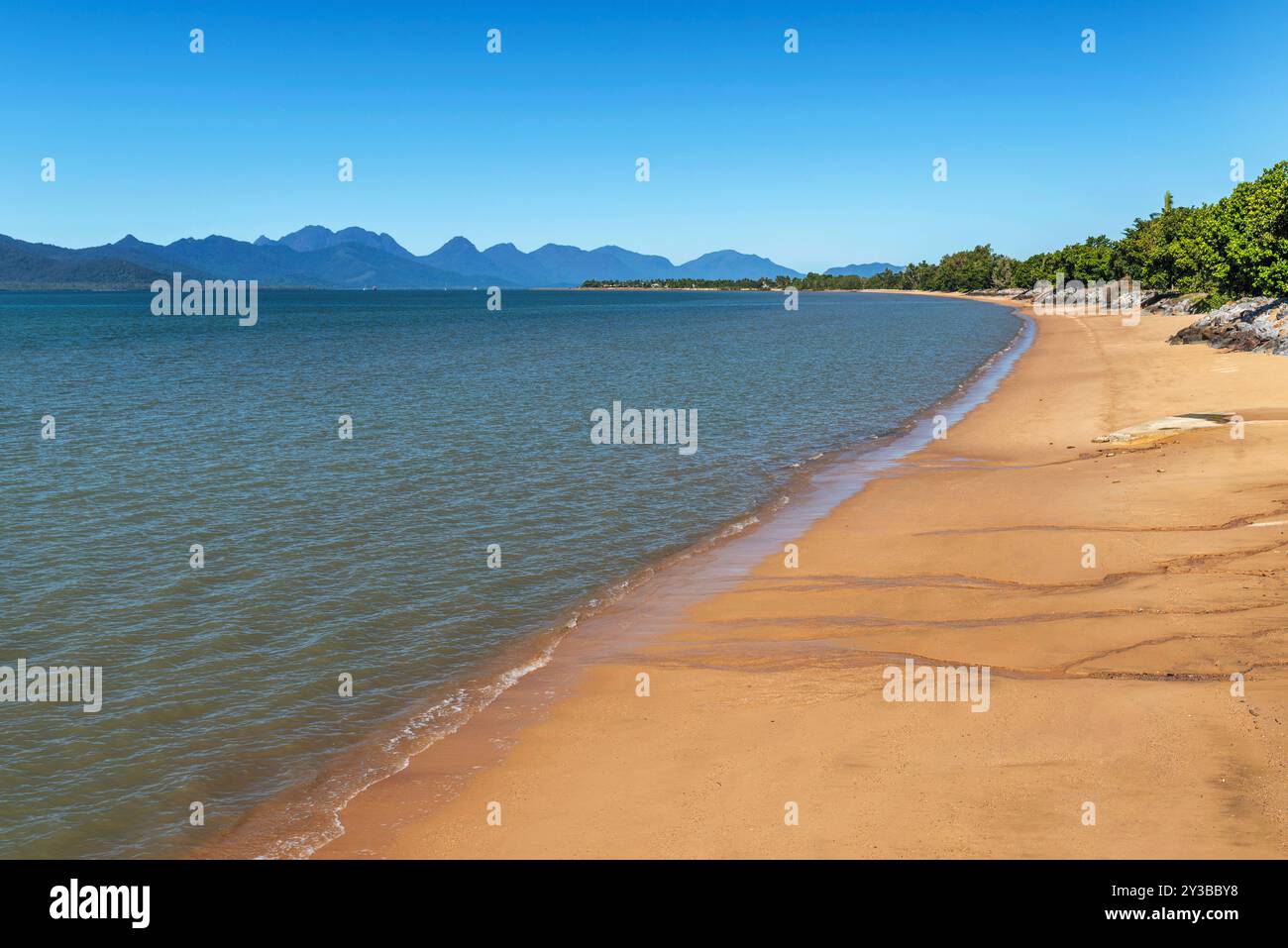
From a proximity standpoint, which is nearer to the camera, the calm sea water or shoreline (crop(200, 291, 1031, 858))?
shoreline (crop(200, 291, 1031, 858))

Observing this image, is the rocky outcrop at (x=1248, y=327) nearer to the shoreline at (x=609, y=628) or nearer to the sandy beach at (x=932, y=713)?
the shoreline at (x=609, y=628)

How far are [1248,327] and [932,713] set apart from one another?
52063 millimetres

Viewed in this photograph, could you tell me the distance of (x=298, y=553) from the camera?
62.5ft

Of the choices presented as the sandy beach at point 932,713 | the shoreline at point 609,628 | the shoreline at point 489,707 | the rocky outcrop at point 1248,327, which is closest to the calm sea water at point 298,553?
the shoreline at point 489,707

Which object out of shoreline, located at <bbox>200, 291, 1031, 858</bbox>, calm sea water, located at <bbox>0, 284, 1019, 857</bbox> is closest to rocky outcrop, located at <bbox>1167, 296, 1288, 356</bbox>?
calm sea water, located at <bbox>0, 284, 1019, 857</bbox>

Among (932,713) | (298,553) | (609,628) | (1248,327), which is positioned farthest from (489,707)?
(1248,327)

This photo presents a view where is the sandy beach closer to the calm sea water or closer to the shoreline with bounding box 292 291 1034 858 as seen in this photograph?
the shoreline with bounding box 292 291 1034 858

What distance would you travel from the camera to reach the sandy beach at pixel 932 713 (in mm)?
8484

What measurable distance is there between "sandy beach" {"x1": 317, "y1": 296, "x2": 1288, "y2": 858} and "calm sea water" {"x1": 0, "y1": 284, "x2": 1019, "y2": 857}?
194 centimetres

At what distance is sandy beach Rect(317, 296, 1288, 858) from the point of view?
848 cm

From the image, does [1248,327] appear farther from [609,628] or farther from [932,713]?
[932,713]

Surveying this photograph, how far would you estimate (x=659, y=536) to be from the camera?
2108cm

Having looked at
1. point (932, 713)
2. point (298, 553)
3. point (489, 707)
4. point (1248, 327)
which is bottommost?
point (489, 707)

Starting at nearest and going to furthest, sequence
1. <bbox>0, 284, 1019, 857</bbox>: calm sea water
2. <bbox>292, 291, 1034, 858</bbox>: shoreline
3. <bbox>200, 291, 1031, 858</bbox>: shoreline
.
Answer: <bbox>200, 291, 1031, 858</bbox>: shoreline < <bbox>292, 291, 1034, 858</bbox>: shoreline < <bbox>0, 284, 1019, 857</bbox>: calm sea water
